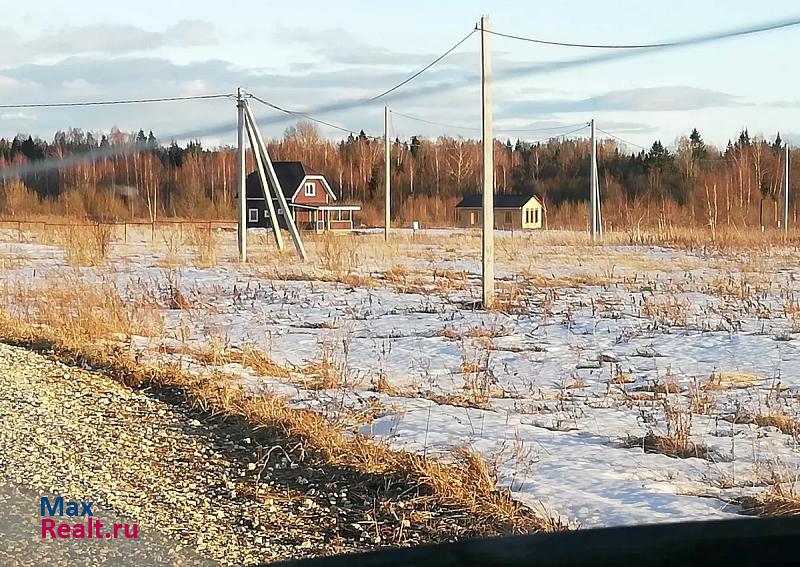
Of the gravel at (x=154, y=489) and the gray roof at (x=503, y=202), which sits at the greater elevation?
the gray roof at (x=503, y=202)

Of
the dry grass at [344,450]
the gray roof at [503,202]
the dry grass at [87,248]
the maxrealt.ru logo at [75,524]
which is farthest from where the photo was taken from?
the gray roof at [503,202]

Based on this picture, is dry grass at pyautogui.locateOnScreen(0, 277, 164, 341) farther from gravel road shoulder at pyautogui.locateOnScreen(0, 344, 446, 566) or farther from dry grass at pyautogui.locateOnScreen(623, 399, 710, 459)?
dry grass at pyautogui.locateOnScreen(623, 399, 710, 459)

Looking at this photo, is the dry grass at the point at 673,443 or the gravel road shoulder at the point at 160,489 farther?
the dry grass at the point at 673,443

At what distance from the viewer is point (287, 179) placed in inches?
2501

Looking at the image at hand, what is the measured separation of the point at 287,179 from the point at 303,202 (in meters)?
2.13

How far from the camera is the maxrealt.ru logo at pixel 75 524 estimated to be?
12.7 ft

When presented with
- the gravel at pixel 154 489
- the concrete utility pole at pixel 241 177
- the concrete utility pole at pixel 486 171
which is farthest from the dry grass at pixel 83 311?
the concrete utility pole at pixel 241 177

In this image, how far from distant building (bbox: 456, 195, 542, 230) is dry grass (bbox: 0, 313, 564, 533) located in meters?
60.4

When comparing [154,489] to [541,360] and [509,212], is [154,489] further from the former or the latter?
[509,212]

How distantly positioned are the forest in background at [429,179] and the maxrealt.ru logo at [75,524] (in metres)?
38.6

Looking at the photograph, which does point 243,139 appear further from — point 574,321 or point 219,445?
point 219,445

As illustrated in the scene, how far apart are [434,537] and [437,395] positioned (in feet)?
10.7

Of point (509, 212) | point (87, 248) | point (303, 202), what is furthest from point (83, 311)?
point (509, 212)

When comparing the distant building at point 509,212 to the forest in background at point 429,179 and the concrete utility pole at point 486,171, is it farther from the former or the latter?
the concrete utility pole at point 486,171
